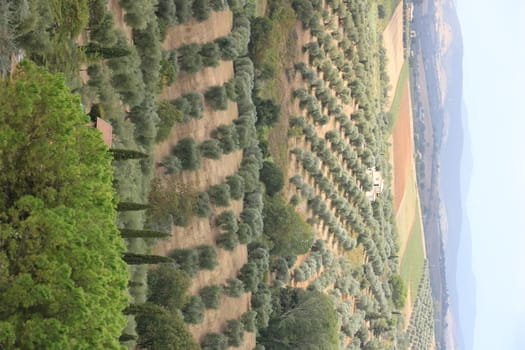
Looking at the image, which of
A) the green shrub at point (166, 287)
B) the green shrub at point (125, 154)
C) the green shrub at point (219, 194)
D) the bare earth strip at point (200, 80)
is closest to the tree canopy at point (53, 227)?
the green shrub at point (125, 154)

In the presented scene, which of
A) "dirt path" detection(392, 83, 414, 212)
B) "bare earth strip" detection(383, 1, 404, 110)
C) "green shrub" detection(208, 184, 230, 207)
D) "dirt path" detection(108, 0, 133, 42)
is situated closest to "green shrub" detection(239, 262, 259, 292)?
"green shrub" detection(208, 184, 230, 207)

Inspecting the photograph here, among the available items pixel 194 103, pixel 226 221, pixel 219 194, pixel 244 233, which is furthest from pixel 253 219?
pixel 194 103

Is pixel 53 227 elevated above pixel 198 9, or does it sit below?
below

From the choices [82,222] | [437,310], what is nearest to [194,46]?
[82,222]

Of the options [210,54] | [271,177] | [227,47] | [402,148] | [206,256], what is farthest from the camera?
[402,148]

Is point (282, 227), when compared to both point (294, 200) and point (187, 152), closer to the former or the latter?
point (294, 200)

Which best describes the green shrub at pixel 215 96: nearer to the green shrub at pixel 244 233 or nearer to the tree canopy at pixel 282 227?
the green shrub at pixel 244 233
